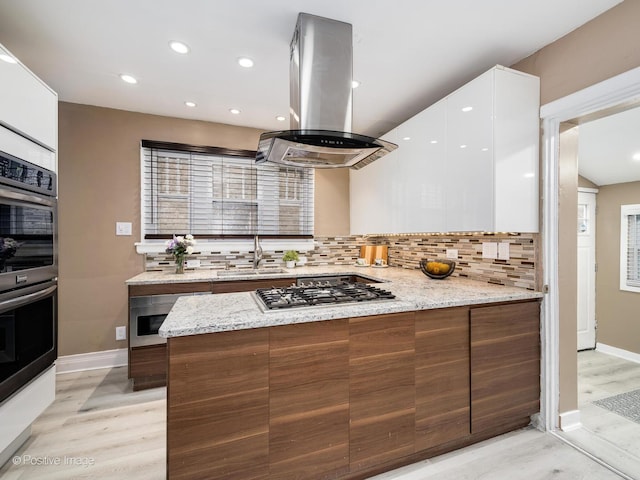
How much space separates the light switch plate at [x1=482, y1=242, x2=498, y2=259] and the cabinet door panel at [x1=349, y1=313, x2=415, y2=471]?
117 centimetres

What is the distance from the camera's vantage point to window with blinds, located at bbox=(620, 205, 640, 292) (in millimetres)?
3100

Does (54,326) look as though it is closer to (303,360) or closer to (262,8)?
(303,360)

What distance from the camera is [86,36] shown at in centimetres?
188

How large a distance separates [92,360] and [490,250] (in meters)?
3.78

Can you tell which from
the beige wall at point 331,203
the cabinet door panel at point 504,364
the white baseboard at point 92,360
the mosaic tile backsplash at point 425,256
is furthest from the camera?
the beige wall at point 331,203

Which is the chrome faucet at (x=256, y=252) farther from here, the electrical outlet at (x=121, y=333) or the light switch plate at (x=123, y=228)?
the electrical outlet at (x=121, y=333)

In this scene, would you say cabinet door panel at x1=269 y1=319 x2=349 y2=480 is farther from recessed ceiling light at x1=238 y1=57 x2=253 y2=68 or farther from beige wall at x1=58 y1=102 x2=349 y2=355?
beige wall at x1=58 y1=102 x2=349 y2=355

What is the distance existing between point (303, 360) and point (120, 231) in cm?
261

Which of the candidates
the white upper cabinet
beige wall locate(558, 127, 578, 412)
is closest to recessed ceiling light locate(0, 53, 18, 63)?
the white upper cabinet

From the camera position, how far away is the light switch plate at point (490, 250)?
2307 millimetres

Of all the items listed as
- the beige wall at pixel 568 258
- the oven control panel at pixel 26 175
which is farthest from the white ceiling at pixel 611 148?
the oven control panel at pixel 26 175

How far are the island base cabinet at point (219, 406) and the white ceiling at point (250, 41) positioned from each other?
177cm

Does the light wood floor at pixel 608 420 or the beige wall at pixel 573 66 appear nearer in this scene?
the beige wall at pixel 573 66

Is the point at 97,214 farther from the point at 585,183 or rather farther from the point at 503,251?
the point at 585,183
